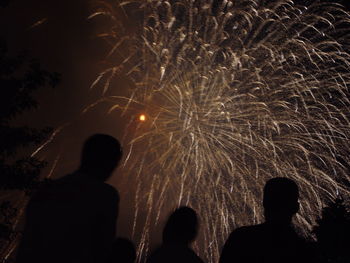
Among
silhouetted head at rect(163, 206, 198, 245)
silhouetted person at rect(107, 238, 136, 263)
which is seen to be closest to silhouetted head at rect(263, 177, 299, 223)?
silhouetted head at rect(163, 206, 198, 245)

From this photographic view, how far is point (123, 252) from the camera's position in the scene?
15.1 feet

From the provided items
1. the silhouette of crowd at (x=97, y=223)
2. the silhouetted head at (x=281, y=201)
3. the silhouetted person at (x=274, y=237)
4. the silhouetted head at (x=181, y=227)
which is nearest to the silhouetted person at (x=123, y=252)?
the silhouetted head at (x=181, y=227)

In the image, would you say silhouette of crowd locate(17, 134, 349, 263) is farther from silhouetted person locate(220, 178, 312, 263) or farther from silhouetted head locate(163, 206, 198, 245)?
silhouetted head locate(163, 206, 198, 245)

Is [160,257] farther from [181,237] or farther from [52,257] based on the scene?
[52,257]

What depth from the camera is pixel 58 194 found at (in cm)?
360

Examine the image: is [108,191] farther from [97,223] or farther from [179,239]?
[179,239]

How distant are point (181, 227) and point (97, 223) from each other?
1.20 metres

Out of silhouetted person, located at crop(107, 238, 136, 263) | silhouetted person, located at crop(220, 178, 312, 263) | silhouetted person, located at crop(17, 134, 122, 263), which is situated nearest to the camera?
silhouetted person, located at crop(17, 134, 122, 263)

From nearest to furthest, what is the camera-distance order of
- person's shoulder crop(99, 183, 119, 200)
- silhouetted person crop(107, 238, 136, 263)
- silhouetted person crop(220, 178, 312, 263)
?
person's shoulder crop(99, 183, 119, 200)
silhouetted person crop(220, 178, 312, 263)
silhouetted person crop(107, 238, 136, 263)

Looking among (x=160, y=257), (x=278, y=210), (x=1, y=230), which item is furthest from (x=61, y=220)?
(x=1, y=230)

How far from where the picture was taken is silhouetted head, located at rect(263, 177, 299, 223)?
12.9ft

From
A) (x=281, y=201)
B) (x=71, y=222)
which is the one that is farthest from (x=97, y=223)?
(x=281, y=201)

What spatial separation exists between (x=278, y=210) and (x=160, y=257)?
1262mm

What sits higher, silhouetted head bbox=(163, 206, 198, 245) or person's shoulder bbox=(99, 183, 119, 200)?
silhouetted head bbox=(163, 206, 198, 245)
